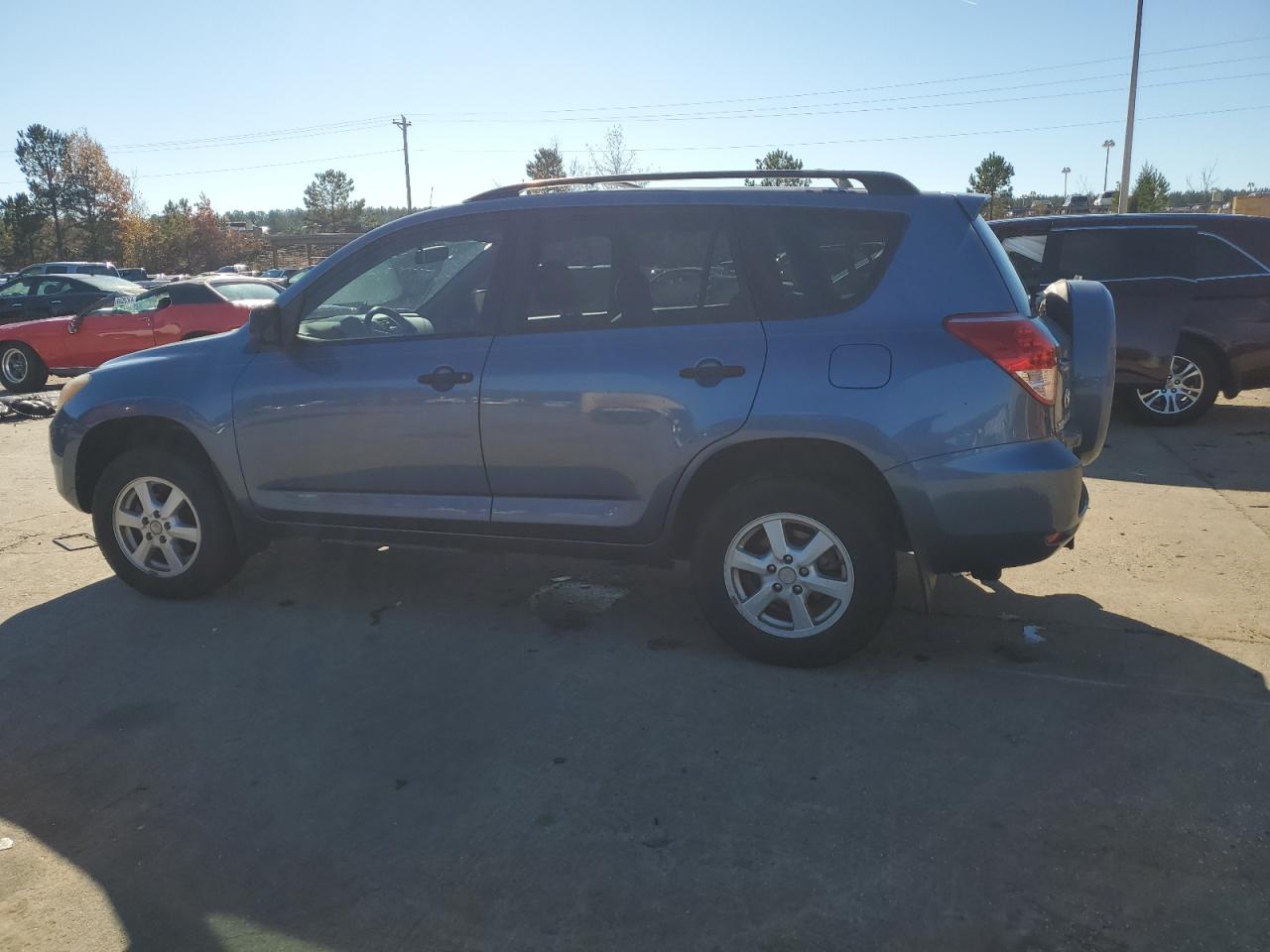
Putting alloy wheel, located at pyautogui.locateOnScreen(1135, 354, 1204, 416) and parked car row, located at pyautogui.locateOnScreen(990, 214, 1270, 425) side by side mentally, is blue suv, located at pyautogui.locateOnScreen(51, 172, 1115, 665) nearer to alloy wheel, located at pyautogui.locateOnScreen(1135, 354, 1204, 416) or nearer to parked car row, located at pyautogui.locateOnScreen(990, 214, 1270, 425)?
parked car row, located at pyautogui.locateOnScreen(990, 214, 1270, 425)

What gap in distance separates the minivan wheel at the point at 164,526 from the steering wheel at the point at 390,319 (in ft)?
3.69

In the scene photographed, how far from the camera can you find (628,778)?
133 inches

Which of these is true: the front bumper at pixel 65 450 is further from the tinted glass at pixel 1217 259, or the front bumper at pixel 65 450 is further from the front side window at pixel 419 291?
the tinted glass at pixel 1217 259

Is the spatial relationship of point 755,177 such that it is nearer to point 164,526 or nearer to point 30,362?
point 164,526

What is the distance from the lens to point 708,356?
4.09 metres

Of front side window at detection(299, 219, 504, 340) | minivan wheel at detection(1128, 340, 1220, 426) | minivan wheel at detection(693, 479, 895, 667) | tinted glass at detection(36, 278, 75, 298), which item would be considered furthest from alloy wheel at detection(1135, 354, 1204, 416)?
tinted glass at detection(36, 278, 75, 298)

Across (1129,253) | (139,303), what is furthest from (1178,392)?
(139,303)

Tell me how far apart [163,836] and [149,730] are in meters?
0.81

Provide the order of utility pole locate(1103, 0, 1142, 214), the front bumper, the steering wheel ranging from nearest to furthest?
the steering wheel < the front bumper < utility pole locate(1103, 0, 1142, 214)

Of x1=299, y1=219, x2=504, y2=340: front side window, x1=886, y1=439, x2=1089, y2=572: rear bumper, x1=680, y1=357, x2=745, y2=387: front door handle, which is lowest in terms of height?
x1=886, y1=439, x2=1089, y2=572: rear bumper

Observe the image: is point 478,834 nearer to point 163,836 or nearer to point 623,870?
point 623,870

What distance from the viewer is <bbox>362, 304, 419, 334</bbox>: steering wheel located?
4.73 meters

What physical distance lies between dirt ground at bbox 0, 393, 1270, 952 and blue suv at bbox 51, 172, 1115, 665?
1.56ft

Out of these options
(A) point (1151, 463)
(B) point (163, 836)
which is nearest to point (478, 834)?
(B) point (163, 836)
